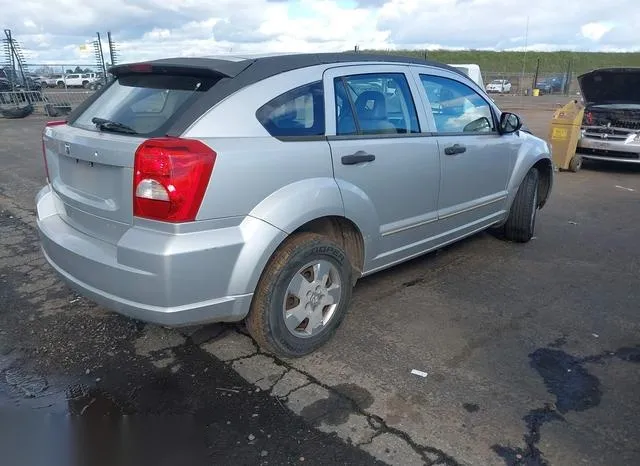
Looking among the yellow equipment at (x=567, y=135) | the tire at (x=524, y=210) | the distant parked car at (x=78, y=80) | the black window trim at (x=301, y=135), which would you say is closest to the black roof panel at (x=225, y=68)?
the black window trim at (x=301, y=135)

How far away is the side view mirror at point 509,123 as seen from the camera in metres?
4.71

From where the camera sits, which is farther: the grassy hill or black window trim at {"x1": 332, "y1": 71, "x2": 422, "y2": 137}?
the grassy hill

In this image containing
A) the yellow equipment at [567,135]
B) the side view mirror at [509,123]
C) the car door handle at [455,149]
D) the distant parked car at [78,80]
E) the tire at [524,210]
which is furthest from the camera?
the distant parked car at [78,80]

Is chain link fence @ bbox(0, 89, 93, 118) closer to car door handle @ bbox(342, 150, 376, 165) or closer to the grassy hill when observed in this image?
car door handle @ bbox(342, 150, 376, 165)

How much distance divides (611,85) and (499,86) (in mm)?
33267

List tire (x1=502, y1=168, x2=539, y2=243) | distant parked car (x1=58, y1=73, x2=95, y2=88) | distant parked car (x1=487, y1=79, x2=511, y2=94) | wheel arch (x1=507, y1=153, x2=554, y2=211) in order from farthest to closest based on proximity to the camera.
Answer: distant parked car (x1=487, y1=79, x2=511, y2=94) < distant parked car (x1=58, y1=73, x2=95, y2=88) < tire (x1=502, y1=168, x2=539, y2=243) < wheel arch (x1=507, y1=153, x2=554, y2=211)

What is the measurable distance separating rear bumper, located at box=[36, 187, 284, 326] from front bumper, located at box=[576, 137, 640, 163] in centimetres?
870

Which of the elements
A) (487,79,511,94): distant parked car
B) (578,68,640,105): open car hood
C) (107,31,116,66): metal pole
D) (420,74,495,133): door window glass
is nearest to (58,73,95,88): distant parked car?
(107,31,116,66): metal pole

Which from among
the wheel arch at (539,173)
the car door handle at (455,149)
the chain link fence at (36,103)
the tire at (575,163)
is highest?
the car door handle at (455,149)

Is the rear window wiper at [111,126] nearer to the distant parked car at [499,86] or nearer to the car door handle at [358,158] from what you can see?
the car door handle at [358,158]

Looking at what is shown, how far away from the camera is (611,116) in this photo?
9.63m

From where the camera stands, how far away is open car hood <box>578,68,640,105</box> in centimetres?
934

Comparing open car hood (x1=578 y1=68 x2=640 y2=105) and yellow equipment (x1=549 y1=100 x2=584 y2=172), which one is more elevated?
open car hood (x1=578 y1=68 x2=640 y2=105)

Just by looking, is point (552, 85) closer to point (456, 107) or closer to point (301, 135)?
point (456, 107)
